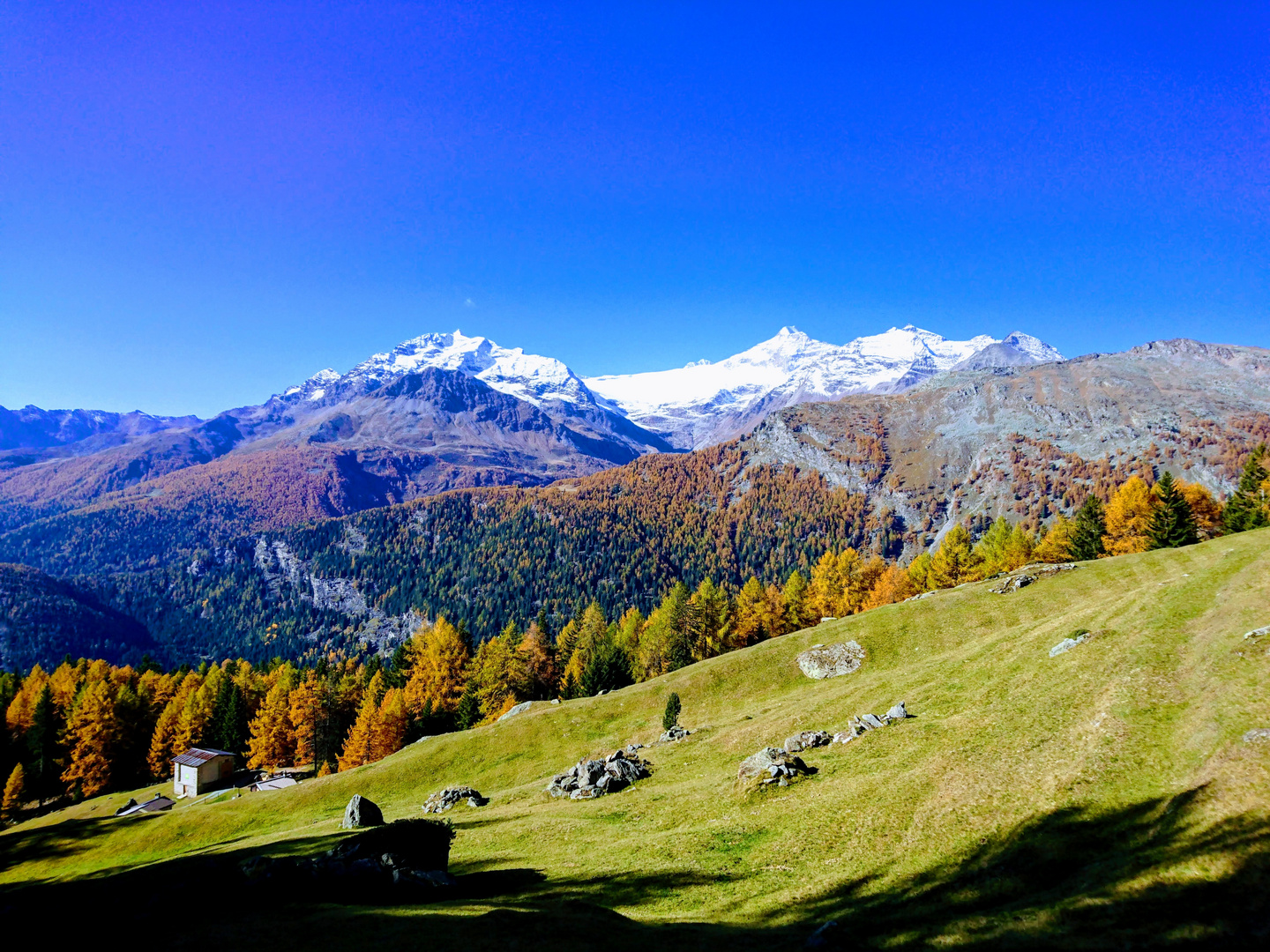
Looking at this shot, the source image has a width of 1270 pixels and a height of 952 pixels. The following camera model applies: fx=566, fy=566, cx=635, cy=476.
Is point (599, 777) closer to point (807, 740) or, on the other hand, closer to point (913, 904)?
point (807, 740)

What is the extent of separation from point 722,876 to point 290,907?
18.2 meters

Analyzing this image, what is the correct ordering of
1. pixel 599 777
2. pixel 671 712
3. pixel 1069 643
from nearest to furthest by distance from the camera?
pixel 1069 643 → pixel 599 777 → pixel 671 712

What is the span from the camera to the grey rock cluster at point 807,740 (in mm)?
40594

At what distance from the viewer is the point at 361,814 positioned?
4275 cm

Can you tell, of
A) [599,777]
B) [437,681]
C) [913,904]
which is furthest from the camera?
[437,681]

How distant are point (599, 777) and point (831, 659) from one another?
34.6m

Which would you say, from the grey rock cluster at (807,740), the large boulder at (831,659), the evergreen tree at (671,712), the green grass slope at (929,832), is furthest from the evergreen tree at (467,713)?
the grey rock cluster at (807,740)

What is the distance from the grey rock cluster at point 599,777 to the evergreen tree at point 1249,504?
301 feet

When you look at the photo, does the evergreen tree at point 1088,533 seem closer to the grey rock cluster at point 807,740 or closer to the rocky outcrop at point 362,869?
the grey rock cluster at point 807,740

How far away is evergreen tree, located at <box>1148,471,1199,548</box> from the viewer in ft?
264

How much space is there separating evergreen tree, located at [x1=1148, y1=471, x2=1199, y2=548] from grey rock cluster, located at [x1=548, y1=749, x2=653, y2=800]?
8295 centimetres

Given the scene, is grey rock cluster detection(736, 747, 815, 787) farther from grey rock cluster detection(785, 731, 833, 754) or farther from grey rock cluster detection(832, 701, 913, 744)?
grey rock cluster detection(832, 701, 913, 744)

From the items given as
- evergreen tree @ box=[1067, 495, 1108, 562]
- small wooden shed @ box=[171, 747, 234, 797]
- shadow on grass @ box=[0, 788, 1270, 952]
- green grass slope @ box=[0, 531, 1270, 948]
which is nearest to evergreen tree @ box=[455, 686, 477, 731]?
small wooden shed @ box=[171, 747, 234, 797]

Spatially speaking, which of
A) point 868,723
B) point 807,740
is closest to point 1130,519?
point 868,723
